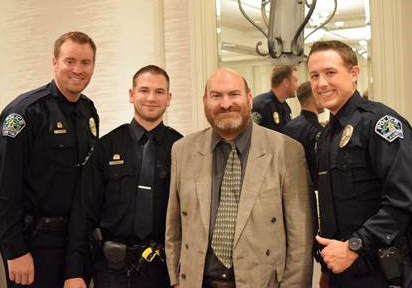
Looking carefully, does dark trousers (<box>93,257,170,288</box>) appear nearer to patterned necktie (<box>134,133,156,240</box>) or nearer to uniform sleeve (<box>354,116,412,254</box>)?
patterned necktie (<box>134,133,156,240</box>)

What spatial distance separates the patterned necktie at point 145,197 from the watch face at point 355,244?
828 mm

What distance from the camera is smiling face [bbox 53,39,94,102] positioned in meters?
2.33

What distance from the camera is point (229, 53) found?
2822 mm

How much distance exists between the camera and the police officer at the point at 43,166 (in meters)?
2.16

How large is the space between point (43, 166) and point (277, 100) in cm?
118

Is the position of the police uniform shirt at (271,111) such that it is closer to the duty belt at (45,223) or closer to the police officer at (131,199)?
the police officer at (131,199)

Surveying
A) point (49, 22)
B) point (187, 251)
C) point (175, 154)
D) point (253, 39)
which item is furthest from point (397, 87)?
point (49, 22)

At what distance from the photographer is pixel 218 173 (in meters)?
2.05

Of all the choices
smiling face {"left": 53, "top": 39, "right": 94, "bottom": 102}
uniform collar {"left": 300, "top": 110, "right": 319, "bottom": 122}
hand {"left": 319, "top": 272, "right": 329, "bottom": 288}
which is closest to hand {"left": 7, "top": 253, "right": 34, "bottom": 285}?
smiling face {"left": 53, "top": 39, "right": 94, "bottom": 102}

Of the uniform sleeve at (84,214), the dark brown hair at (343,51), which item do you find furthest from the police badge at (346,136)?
the uniform sleeve at (84,214)

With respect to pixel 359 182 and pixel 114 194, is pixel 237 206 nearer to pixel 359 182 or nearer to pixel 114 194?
pixel 359 182

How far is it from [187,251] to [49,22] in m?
2.08

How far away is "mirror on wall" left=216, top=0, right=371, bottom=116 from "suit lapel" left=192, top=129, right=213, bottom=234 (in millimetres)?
705

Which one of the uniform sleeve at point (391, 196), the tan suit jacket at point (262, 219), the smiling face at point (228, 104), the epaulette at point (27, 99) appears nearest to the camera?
the uniform sleeve at point (391, 196)
